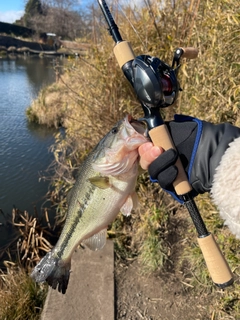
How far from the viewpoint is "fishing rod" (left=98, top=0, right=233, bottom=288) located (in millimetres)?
1648

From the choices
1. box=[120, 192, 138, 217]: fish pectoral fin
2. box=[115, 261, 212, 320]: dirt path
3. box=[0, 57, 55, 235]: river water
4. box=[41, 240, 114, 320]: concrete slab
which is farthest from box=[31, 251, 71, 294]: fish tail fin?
box=[0, 57, 55, 235]: river water

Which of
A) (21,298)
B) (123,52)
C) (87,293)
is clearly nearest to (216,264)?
(123,52)

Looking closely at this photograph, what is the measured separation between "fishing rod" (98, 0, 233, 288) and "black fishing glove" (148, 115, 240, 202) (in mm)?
83

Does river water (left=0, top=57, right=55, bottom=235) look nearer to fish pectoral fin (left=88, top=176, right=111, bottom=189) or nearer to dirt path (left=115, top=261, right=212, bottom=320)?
dirt path (left=115, top=261, right=212, bottom=320)

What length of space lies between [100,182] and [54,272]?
2.82ft

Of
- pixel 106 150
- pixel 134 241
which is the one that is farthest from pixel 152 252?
pixel 106 150

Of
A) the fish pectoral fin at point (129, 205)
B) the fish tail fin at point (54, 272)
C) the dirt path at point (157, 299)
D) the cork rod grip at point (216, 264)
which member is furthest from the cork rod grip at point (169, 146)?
the dirt path at point (157, 299)

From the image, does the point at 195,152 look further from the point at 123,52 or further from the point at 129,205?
the point at 123,52

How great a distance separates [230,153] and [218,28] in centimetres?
219

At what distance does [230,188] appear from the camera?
1536 mm

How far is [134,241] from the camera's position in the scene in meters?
4.30

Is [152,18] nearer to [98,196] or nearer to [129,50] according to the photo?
[129,50]

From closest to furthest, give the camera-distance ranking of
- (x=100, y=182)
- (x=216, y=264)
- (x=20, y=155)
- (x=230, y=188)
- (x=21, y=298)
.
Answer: (x=230, y=188) → (x=216, y=264) → (x=100, y=182) → (x=21, y=298) → (x=20, y=155)

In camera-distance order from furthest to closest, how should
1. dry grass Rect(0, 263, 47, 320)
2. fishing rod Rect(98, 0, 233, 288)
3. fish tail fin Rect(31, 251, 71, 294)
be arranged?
dry grass Rect(0, 263, 47, 320), fish tail fin Rect(31, 251, 71, 294), fishing rod Rect(98, 0, 233, 288)
